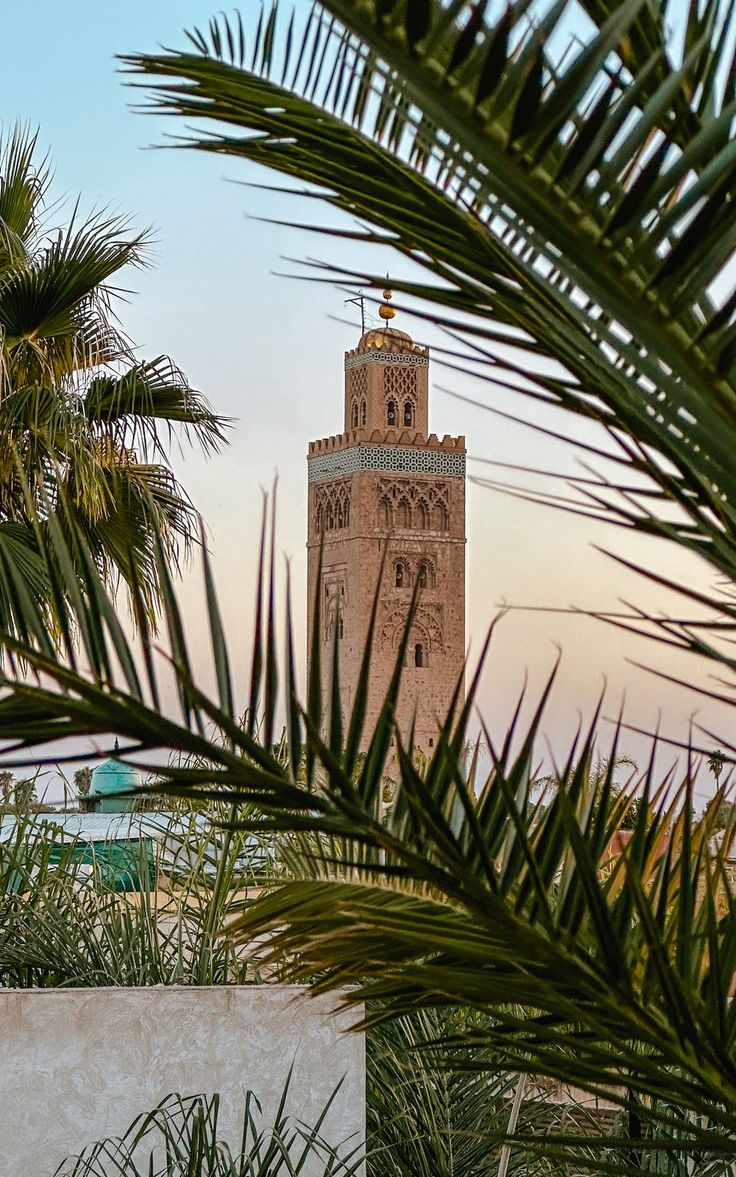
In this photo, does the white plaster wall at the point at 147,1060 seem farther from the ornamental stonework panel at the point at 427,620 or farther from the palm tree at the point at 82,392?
the ornamental stonework panel at the point at 427,620

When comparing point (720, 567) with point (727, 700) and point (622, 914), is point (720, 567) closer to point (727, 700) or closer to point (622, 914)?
point (727, 700)

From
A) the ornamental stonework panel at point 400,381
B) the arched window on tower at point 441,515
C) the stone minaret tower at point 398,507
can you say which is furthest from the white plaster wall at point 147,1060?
the arched window on tower at point 441,515

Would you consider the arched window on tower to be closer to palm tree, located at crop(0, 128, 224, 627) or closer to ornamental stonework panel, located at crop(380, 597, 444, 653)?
ornamental stonework panel, located at crop(380, 597, 444, 653)

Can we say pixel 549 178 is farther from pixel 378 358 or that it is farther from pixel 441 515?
pixel 441 515

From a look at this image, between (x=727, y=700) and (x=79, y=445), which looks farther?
(x=79, y=445)

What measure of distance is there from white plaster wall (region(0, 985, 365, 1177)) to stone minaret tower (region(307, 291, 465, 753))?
33.7 meters

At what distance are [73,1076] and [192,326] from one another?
191 inches

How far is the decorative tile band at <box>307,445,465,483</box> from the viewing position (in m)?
38.3

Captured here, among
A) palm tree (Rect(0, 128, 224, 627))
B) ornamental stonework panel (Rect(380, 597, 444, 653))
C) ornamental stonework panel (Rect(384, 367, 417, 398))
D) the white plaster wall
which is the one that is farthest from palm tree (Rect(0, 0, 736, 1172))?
ornamental stonework panel (Rect(384, 367, 417, 398))

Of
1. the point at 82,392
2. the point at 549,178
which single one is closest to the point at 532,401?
the point at 549,178

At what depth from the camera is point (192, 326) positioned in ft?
25.1

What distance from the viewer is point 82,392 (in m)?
6.12

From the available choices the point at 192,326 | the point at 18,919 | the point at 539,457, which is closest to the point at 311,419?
the point at 192,326

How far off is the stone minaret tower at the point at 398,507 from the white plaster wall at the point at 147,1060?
111 ft
